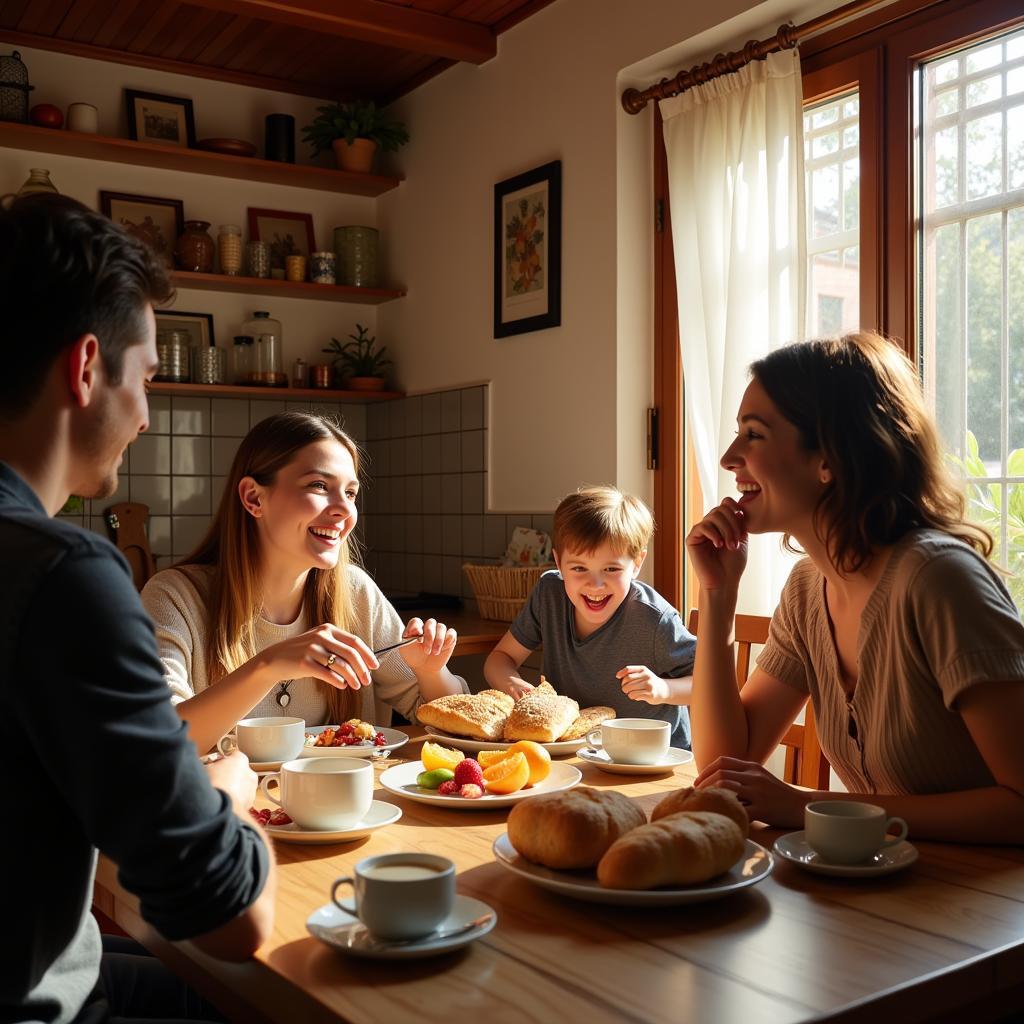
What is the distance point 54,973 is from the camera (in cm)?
93

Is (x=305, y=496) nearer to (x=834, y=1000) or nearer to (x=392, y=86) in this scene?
(x=834, y=1000)

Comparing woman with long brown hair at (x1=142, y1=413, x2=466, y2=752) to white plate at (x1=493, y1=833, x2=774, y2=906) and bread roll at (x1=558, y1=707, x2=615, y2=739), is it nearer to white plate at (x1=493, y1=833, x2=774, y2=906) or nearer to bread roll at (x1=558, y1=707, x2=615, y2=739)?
bread roll at (x1=558, y1=707, x2=615, y2=739)

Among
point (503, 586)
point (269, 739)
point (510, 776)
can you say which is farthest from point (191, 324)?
point (510, 776)

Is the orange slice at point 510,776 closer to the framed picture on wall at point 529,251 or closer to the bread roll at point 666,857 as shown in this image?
the bread roll at point 666,857

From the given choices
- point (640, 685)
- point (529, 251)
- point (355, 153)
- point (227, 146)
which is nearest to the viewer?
point (640, 685)

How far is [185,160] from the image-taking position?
3826 mm

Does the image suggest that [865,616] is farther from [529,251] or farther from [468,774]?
[529,251]

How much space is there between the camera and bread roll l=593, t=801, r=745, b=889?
1008mm

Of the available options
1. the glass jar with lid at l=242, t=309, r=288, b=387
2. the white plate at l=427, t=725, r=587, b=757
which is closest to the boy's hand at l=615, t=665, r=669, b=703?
the white plate at l=427, t=725, r=587, b=757

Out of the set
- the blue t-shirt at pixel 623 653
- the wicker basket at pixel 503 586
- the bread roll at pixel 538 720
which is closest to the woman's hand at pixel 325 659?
the bread roll at pixel 538 720

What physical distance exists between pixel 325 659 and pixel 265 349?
2693 mm

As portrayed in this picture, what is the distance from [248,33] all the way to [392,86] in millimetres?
621

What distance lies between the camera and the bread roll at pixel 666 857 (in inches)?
39.7

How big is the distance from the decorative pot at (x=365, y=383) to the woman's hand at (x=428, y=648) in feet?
7.25
